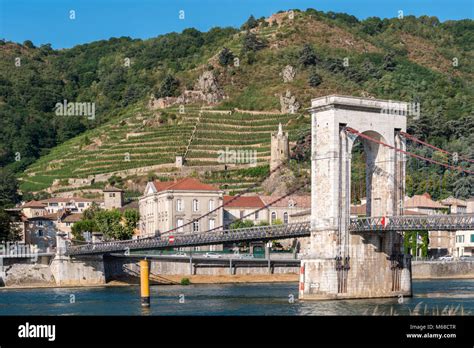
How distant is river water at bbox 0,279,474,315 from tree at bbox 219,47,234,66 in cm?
10911

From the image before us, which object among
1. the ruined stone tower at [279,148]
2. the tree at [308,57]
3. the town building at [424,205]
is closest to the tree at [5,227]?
the town building at [424,205]

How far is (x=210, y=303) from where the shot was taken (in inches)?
2020

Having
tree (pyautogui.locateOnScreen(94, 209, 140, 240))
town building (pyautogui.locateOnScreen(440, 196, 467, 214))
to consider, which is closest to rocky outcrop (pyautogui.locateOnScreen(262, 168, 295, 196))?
town building (pyautogui.locateOnScreen(440, 196, 467, 214))

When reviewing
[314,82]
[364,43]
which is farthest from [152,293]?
[364,43]

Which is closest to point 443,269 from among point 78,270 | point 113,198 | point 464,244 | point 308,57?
point 464,244

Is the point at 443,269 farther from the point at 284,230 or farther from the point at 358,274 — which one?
the point at 358,274

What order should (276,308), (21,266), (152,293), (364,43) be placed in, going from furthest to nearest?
(364,43) < (21,266) < (152,293) < (276,308)

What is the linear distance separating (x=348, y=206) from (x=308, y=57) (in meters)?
120

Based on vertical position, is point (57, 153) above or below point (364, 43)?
below

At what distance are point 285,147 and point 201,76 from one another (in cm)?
4219

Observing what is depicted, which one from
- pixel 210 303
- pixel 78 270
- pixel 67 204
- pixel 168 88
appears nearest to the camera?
pixel 210 303

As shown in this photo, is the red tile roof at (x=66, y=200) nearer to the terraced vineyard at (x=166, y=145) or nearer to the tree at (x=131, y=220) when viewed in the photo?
the terraced vineyard at (x=166, y=145)

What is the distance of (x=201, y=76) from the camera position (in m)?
165

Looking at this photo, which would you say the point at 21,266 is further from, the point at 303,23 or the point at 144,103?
the point at 303,23
